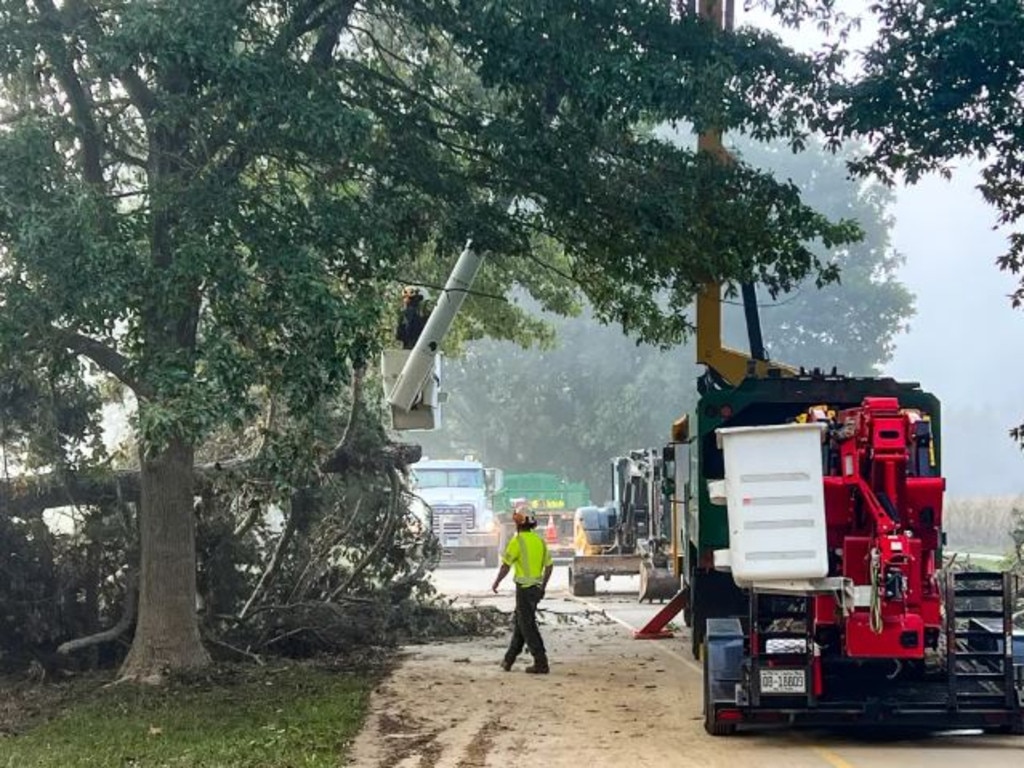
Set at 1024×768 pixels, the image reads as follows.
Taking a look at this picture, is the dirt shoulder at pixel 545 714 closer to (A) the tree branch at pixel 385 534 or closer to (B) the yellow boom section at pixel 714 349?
(A) the tree branch at pixel 385 534

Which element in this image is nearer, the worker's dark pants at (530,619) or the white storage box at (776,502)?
the white storage box at (776,502)

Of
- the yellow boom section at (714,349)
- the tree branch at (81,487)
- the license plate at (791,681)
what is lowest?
the license plate at (791,681)

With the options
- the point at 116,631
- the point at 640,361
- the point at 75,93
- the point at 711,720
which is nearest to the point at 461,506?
the point at 640,361

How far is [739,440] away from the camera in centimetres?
1041

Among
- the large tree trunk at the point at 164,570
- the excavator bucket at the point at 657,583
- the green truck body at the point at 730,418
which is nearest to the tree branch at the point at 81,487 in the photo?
the large tree trunk at the point at 164,570

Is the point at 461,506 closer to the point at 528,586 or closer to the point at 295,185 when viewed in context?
the point at 528,586

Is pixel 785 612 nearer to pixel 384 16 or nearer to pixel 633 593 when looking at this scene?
pixel 384 16

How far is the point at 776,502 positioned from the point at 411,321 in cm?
923

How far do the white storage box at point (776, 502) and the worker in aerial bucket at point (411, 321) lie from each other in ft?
29.0

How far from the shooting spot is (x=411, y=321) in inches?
739

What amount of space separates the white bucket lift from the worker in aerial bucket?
0.15m

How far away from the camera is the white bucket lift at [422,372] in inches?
705

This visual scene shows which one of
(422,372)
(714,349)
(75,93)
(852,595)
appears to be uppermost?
(75,93)

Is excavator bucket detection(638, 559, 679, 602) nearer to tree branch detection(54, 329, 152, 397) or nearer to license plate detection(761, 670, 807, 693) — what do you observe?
tree branch detection(54, 329, 152, 397)
